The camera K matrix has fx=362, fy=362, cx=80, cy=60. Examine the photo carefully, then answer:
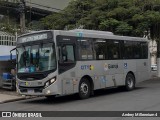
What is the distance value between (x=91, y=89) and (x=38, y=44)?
3530 mm

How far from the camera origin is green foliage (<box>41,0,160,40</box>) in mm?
26609

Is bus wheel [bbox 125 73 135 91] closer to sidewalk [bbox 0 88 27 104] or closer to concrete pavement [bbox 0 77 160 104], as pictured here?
concrete pavement [bbox 0 77 160 104]

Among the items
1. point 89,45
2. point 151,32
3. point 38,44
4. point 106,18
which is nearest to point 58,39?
point 38,44

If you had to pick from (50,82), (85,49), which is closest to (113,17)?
(85,49)

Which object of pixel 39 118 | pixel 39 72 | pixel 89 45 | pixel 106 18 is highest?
pixel 106 18

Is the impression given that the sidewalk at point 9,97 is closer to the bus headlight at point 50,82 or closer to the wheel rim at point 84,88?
the bus headlight at point 50,82

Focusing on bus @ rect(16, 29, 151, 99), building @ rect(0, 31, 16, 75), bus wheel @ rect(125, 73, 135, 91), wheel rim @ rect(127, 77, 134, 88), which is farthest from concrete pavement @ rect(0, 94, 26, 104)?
wheel rim @ rect(127, 77, 134, 88)

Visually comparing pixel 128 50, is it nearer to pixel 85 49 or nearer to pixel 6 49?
pixel 85 49

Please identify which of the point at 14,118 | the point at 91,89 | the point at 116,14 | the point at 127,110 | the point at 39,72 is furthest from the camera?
the point at 116,14

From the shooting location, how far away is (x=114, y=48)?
1916cm

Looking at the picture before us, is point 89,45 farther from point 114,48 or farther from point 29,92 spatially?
point 29,92

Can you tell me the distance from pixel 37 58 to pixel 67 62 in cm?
130

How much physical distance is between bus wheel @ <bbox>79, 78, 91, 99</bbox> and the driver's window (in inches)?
50.0

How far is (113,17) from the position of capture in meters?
27.8
